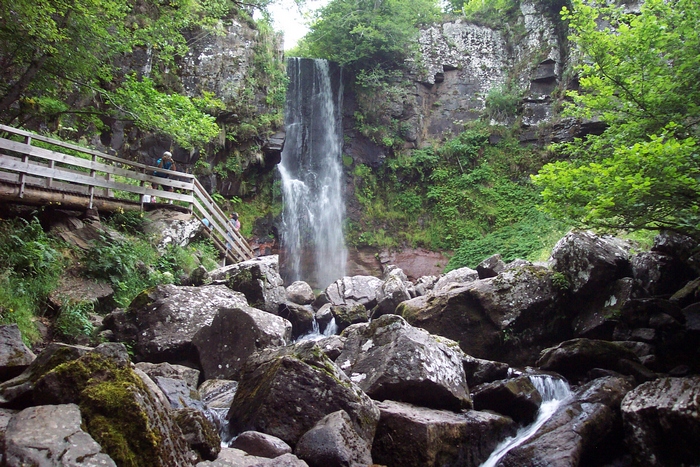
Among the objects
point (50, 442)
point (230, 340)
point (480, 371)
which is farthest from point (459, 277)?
point (50, 442)

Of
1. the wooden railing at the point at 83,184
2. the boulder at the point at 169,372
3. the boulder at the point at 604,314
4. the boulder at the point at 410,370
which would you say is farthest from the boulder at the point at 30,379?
the boulder at the point at 604,314

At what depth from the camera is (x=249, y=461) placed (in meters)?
3.85

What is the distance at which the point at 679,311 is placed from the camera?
777cm

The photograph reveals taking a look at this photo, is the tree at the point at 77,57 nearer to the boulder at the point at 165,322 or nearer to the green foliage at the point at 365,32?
the boulder at the point at 165,322

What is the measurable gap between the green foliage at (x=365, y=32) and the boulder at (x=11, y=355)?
21.3m

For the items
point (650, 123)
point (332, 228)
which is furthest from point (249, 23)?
point (650, 123)

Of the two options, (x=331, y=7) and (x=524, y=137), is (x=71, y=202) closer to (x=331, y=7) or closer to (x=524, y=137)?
(x=331, y=7)

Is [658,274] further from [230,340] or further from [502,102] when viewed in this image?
[502,102]

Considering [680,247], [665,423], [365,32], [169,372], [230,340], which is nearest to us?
[665,423]

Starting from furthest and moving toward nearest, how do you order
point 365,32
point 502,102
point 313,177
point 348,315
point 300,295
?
point 502,102, point 365,32, point 313,177, point 300,295, point 348,315

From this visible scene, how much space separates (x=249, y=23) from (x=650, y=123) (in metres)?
17.7

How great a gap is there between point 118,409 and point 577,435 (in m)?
4.80

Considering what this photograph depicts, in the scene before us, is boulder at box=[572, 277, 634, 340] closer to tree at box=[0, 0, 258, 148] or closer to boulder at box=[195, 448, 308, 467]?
boulder at box=[195, 448, 308, 467]

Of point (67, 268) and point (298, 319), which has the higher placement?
point (67, 268)
